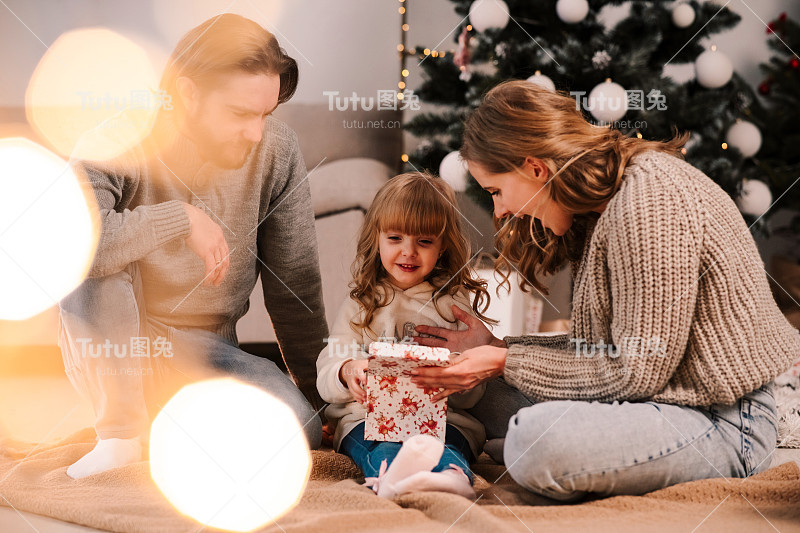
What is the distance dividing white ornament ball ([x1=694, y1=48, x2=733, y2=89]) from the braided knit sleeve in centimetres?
122

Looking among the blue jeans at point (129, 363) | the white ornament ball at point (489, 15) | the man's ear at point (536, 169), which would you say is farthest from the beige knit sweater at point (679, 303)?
the white ornament ball at point (489, 15)

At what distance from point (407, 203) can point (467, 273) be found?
18 centimetres

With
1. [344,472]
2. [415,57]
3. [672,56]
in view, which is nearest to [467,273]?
[344,472]

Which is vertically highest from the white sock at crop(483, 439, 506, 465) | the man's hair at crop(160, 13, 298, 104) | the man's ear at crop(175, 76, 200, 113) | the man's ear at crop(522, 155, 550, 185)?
the man's hair at crop(160, 13, 298, 104)

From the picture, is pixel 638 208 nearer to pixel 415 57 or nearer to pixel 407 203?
pixel 407 203

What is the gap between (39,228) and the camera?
1.33 m

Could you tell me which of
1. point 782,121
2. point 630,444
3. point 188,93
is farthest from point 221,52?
point 782,121

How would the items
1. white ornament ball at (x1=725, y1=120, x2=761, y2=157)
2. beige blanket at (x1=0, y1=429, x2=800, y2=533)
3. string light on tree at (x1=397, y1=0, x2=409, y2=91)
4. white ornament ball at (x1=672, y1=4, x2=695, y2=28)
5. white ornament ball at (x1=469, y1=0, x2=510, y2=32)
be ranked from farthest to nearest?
1. white ornament ball at (x1=725, y1=120, x2=761, y2=157)
2. white ornament ball at (x1=672, y1=4, x2=695, y2=28)
3. white ornament ball at (x1=469, y1=0, x2=510, y2=32)
4. string light on tree at (x1=397, y1=0, x2=409, y2=91)
5. beige blanket at (x1=0, y1=429, x2=800, y2=533)

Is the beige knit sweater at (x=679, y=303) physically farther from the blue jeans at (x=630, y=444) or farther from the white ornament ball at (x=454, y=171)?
the white ornament ball at (x=454, y=171)

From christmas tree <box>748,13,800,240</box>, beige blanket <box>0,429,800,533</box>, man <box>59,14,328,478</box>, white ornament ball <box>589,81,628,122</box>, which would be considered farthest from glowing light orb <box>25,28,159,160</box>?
christmas tree <box>748,13,800,240</box>

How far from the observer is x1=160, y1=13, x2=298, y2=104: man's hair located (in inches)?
46.5

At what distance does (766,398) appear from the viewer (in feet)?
3.12

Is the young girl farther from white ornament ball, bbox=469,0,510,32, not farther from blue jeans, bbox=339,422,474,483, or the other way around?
white ornament ball, bbox=469,0,510,32

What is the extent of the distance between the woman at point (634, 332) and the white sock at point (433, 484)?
76 mm
